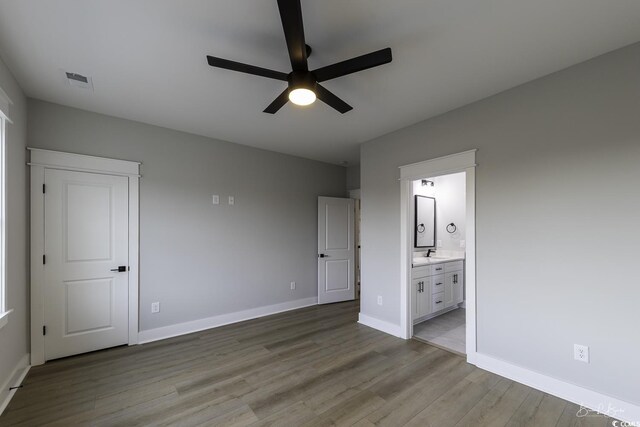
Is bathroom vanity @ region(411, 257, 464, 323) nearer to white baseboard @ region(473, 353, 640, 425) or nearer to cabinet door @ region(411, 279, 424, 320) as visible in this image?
cabinet door @ region(411, 279, 424, 320)

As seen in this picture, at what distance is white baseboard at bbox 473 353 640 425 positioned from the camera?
6.40 ft

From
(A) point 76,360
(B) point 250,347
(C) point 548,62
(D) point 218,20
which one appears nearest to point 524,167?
(C) point 548,62

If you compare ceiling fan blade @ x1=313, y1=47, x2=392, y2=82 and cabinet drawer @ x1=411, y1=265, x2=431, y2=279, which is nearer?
ceiling fan blade @ x1=313, y1=47, x2=392, y2=82

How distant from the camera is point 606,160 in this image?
6.81 feet

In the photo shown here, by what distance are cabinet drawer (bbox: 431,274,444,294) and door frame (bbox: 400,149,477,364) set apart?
0.77 m

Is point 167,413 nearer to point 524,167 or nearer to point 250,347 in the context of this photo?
point 250,347

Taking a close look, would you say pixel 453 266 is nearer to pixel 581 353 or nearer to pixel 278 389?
pixel 581 353

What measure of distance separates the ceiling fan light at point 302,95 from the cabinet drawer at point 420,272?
2.61 metres

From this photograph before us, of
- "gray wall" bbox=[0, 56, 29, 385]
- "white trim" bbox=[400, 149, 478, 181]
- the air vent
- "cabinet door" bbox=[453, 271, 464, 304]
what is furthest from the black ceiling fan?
"cabinet door" bbox=[453, 271, 464, 304]

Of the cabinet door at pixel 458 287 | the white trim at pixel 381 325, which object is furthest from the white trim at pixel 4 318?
the cabinet door at pixel 458 287

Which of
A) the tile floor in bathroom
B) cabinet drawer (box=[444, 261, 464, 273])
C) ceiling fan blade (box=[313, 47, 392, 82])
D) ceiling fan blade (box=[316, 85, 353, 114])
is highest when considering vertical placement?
ceiling fan blade (box=[313, 47, 392, 82])

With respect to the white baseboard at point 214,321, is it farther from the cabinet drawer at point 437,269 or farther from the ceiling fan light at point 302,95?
the ceiling fan light at point 302,95

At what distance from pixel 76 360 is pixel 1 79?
8.81ft

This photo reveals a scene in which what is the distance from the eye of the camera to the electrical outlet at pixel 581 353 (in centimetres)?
212
